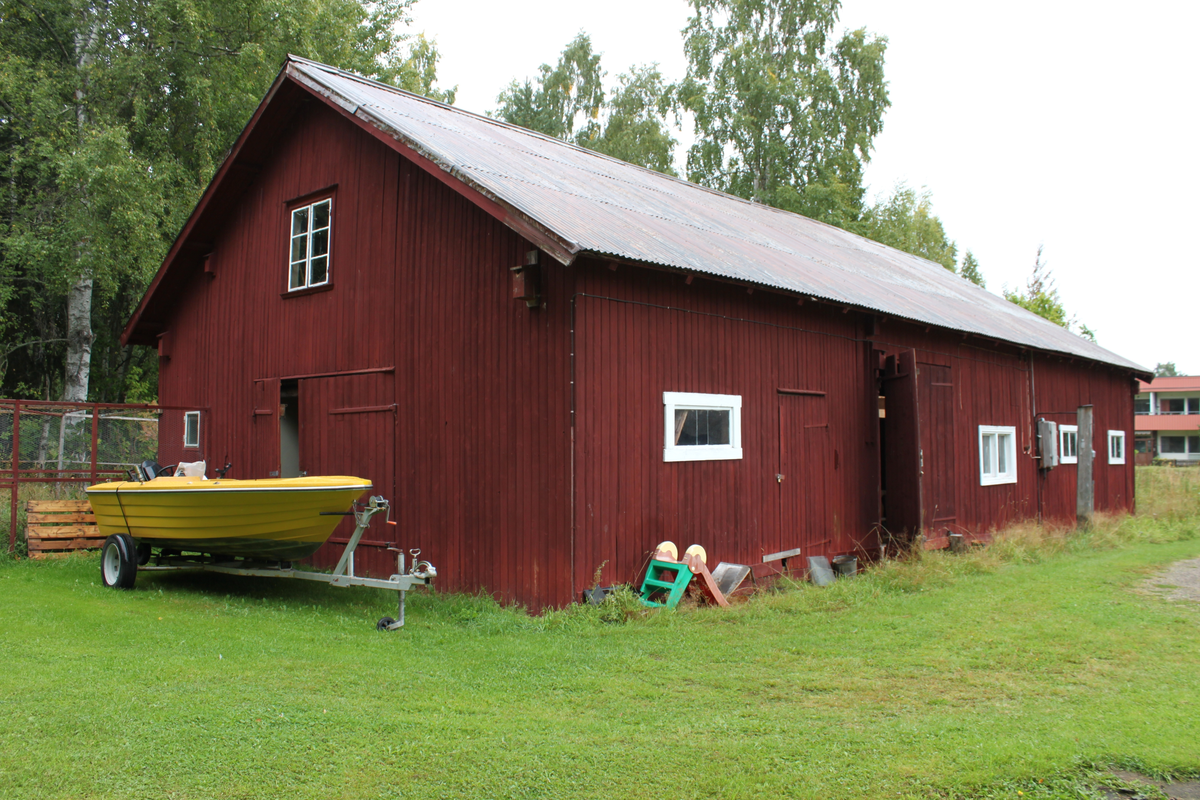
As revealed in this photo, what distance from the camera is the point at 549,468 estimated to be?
324 inches

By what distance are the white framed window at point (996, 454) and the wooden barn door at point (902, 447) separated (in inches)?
116

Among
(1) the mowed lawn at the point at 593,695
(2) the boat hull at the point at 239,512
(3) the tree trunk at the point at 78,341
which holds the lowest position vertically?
(1) the mowed lawn at the point at 593,695

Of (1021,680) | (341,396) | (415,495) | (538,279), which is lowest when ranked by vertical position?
(1021,680)

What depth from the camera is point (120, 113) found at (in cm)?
2002

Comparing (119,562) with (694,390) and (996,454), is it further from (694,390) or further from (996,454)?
(996,454)

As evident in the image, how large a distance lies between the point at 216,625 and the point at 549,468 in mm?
3103

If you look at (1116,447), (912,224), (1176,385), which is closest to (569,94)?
(912,224)

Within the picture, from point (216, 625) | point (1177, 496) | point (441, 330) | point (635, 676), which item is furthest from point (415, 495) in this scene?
point (1177, 496)

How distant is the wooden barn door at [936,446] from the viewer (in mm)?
12398

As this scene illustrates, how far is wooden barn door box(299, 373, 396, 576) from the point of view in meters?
9.95

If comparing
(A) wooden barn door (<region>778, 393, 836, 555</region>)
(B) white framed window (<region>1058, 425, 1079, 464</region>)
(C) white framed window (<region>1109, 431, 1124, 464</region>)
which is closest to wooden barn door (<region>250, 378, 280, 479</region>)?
(A) wooden barn door (<region>778, 393, 836, 555</region>)

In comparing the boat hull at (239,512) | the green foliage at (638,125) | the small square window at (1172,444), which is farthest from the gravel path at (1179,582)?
the small square window at (1172,444)

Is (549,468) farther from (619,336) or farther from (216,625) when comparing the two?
(216,625)

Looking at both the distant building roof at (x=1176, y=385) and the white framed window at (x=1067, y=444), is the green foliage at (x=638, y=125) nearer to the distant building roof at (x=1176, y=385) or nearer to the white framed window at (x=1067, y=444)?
the white framed window at (x=1067, y=444)
